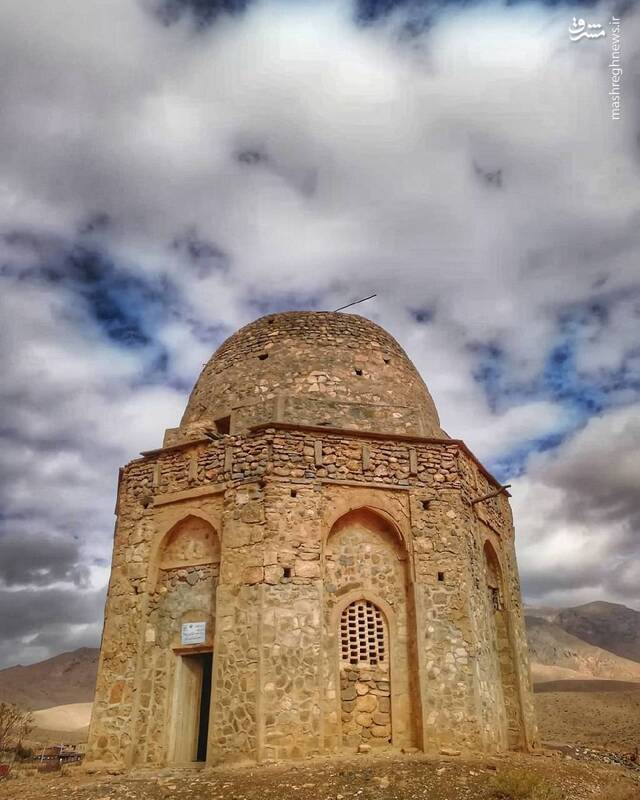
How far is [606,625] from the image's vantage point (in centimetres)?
10025

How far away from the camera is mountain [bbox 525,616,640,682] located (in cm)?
7119

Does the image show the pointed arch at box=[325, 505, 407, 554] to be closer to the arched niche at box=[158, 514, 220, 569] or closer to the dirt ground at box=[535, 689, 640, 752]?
the arched niche at box=[158, 514, 220, 569]

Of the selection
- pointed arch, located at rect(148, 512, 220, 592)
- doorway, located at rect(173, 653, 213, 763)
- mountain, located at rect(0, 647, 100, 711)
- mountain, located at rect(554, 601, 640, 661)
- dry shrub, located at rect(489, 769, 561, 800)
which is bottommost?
dry shrub, located at rect(489, 769, 561, 800)

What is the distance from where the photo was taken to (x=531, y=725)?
1462 cm

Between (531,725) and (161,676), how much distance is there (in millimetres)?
8307

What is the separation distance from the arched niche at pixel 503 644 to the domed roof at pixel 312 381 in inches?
137

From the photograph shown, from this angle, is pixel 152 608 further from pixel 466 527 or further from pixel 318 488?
pixel 466 527

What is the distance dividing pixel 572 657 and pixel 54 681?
5693 cm

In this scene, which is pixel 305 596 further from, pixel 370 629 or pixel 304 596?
pixel 370 629

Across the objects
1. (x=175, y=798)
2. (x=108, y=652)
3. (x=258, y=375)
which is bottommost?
(x=175, y=798)

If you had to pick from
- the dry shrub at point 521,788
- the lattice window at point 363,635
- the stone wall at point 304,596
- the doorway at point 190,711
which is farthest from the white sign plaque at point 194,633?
the dry shrub at point 521,788

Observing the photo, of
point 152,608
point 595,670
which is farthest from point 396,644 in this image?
point 595,670

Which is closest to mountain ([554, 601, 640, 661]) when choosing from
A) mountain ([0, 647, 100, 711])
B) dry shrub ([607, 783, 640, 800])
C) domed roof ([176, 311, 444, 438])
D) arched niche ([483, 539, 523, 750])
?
mountain ([0, 647, 100, 711])

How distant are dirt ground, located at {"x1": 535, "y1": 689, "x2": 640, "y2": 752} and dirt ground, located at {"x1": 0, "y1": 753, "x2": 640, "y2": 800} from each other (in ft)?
60.8
